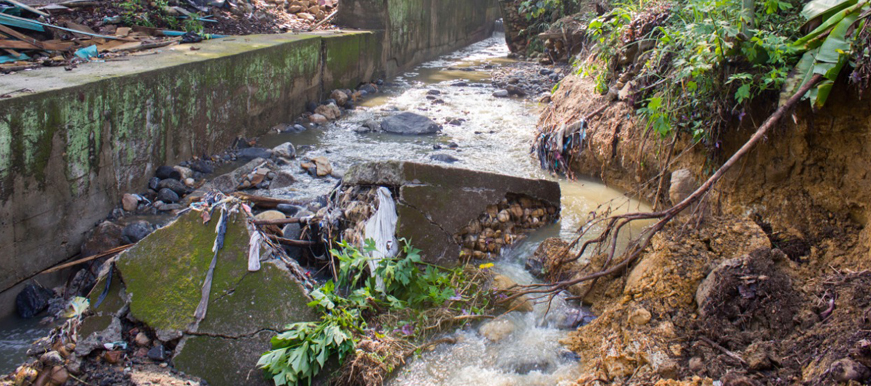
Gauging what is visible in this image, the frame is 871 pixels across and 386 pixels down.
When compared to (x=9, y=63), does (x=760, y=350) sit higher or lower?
lower

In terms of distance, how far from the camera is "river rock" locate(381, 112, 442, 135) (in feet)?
23.6

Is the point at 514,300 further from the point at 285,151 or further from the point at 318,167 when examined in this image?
the point at 285,151

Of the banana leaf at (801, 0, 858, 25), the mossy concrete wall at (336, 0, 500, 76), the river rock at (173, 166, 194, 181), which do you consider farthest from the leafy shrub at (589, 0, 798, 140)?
the mossy concrete wall at (336, 0, 500, 76)

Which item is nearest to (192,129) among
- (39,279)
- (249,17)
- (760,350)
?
(39,279)

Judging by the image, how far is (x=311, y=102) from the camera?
7.98 m

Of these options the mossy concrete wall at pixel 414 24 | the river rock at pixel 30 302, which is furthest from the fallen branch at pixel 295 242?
the mossy concrete wall at pixel 414 24

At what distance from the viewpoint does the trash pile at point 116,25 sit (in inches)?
198

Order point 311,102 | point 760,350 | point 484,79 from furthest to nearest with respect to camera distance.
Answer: point 484,79 → point 311,102 → point 760,350

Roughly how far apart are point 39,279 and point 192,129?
6.85 ft

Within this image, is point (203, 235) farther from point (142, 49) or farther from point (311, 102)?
point (311, 102)

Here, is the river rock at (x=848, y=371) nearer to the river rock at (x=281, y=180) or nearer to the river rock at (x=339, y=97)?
the river rock at (x=281, y=180)

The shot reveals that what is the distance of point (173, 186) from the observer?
4941 millimetres

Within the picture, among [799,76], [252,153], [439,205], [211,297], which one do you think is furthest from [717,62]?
[252,153]

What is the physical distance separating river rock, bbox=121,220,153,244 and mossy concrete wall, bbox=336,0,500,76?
6.36 meters
